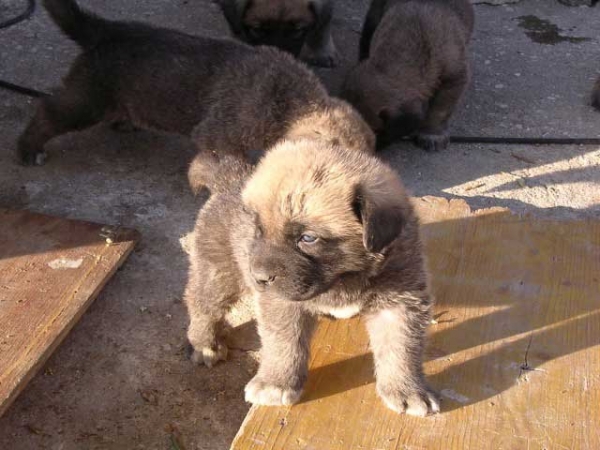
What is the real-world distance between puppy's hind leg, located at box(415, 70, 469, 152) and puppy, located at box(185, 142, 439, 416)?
2.99m

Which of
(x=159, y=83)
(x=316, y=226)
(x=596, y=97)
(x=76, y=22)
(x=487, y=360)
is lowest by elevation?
(x=596, y=97)

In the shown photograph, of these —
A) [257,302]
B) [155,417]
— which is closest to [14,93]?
[155,417]

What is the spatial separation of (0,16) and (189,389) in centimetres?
530

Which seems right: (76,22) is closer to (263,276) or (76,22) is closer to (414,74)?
(414,74)

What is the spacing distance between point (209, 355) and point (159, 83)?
2241 millimetres

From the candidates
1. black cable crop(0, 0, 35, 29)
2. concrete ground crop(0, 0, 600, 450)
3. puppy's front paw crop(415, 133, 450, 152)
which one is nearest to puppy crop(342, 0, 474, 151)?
puppy's front paw crop(415, 133, 450, 152)

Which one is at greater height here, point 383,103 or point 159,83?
point 159,83

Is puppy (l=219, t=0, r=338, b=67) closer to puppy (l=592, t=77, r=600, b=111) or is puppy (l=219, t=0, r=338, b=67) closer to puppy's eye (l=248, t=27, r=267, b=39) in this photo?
puppy's eye (l=248, t=27, r=267, b=39)

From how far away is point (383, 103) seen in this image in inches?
213

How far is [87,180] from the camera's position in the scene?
5.04m

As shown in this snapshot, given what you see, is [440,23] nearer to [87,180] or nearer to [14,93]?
[87,180]

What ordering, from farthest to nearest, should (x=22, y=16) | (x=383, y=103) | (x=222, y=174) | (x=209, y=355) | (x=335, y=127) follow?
1. (x=22, y=16)
2. (x=383, y=103)
3. (x=335, y=127)
4. (x=209, y=355)
5. (x=222, y=174)

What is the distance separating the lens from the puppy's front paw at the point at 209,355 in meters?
3.43

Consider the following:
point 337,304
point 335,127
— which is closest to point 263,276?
point 337,304
